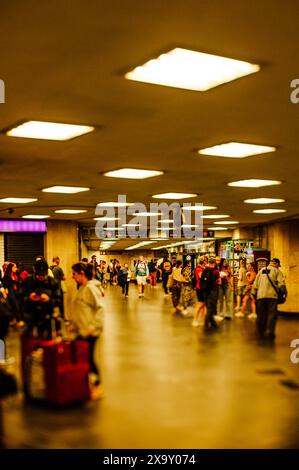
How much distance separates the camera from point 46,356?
7.23 meters

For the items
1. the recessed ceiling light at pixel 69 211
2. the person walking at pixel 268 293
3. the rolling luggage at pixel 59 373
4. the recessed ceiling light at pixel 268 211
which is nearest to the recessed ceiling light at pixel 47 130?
the rolling luggage at pixel 59 373

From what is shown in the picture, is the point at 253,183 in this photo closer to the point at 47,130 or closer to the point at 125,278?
the point at 47,130

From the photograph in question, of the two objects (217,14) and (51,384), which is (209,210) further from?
(217,14)

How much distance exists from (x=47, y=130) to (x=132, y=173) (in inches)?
132

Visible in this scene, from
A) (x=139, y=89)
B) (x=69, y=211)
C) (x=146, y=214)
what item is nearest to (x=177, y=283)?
(x=146, y=214)

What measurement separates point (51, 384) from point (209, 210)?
37.2 ft

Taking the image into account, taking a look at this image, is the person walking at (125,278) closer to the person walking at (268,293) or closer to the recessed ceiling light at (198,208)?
the recessed ceiling light at (198,208)

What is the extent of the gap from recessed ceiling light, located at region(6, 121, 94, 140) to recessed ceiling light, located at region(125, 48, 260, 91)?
177cm

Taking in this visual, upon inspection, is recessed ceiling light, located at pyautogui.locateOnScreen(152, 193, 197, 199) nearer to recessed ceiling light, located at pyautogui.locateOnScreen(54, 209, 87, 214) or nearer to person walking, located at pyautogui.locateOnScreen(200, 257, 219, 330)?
person walking, located at pyautogui.locateOnScreen(200, 257, 219, 330)

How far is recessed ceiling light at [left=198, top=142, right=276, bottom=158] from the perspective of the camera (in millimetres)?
7404

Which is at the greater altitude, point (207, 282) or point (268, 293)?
point (207, 282)

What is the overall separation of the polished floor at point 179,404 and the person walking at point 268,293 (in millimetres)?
1121

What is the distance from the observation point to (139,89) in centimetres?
486

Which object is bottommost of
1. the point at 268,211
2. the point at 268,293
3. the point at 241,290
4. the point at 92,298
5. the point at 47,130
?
the point at 241,290
